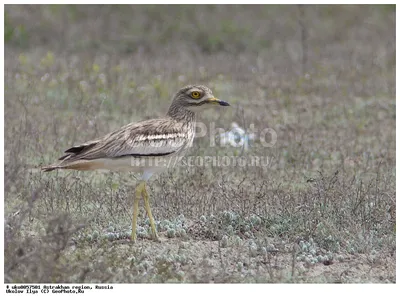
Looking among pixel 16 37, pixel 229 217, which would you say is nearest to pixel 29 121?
pixel 229 217

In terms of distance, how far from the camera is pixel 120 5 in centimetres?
1662

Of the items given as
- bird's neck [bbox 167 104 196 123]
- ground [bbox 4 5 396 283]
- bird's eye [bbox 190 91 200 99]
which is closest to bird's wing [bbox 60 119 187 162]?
bird's neck [bbox 167 104 196 123]

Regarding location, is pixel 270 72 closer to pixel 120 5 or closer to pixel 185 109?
pixel 120 5

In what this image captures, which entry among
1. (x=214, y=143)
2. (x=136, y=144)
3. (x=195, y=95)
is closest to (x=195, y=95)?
(x=195, y=95)

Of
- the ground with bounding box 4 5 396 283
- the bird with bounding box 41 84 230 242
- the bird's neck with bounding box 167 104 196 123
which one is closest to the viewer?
the ground with bounding box 4 5 396 283

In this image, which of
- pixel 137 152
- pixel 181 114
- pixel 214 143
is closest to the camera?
pixel 137 152

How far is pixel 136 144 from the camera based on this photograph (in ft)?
20.8

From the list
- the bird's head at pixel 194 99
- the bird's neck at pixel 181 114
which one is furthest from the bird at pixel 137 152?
the bird's head at pixel 194 99

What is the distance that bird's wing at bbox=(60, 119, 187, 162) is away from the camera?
20.7ft

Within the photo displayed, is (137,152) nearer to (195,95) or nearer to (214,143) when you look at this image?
(195,95)

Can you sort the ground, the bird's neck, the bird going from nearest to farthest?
the ground < the bird < the bird's neck

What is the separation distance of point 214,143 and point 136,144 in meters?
3.07

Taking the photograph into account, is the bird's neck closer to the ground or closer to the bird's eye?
the bird's eye

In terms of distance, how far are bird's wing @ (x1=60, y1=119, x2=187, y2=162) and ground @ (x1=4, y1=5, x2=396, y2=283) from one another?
55 centimetres
